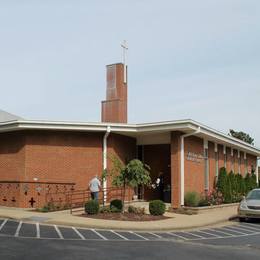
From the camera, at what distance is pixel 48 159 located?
2352 centimetres

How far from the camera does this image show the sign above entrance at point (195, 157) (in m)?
25.1

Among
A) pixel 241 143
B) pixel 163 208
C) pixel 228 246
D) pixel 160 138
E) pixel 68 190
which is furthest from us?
pixel 241 143

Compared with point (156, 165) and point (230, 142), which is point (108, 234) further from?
point (230, 142)

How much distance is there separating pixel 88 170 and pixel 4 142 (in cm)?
449

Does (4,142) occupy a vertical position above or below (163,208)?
above

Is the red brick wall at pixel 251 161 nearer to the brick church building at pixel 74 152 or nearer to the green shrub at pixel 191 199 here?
the brick church building at pixel 74 152

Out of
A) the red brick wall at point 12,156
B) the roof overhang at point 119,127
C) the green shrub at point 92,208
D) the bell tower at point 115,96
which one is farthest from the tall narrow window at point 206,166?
the red brick wall at point 12,156

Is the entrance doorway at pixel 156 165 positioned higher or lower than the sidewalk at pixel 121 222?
higher

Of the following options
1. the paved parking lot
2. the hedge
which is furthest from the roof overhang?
the paved parking lot

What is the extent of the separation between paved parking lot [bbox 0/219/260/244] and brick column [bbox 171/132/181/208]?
5542mm

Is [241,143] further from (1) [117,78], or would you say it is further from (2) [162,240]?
(2) [162,240]

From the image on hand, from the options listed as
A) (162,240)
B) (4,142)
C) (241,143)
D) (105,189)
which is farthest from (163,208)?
(241,143)

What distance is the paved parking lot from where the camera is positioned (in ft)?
46.2

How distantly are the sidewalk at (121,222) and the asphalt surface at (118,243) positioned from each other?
2.02ft
